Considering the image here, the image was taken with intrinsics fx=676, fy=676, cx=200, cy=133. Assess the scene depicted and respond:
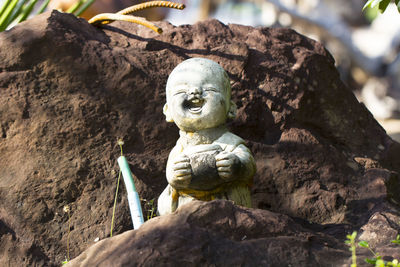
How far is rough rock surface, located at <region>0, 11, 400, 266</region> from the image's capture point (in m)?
4.31

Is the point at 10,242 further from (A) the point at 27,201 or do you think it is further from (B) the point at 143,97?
(B) the point at 143,97

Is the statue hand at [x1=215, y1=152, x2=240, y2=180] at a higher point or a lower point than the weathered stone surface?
higher

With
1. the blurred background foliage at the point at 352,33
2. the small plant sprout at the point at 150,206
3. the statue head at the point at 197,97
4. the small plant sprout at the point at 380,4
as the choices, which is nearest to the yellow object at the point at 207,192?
the statue head at the point at 197,97

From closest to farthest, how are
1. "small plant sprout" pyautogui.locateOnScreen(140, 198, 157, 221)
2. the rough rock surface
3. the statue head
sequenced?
the statue head, the rough rock surface, "small plant sprout" pyautogui.locateOnScreen(140, 198, 157, 221)

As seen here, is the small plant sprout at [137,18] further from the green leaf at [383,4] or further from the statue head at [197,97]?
the green leaf at [383,4]

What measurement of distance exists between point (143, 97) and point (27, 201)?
1070 mm

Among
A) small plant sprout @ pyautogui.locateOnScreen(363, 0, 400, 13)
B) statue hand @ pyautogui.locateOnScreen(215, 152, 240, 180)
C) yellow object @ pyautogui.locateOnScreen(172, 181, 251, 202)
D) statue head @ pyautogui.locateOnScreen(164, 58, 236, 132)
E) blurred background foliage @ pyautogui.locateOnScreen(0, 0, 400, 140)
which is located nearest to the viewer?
small plant sprout @ pyautogui.locateOnScreen(363, 0, 400, 13)

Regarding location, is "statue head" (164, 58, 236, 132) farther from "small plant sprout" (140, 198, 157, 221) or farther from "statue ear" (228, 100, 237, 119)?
"small plant sprout" (140, 198, 157, 221)

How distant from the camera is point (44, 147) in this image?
444 centimetres

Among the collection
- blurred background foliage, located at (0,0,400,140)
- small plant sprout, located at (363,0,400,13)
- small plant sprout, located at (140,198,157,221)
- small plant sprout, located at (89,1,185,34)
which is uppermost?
blurred background foliage, located at (0,0,400,140)

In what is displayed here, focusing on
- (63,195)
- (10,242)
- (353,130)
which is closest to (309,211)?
(353,130)

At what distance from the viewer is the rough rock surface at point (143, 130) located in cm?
431

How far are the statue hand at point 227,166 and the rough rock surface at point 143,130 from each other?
2.40 ft

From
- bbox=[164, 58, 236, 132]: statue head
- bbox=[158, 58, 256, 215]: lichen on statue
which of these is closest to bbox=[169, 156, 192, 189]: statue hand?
bbox=[158, 58, 256, 215]: lichen on statue
